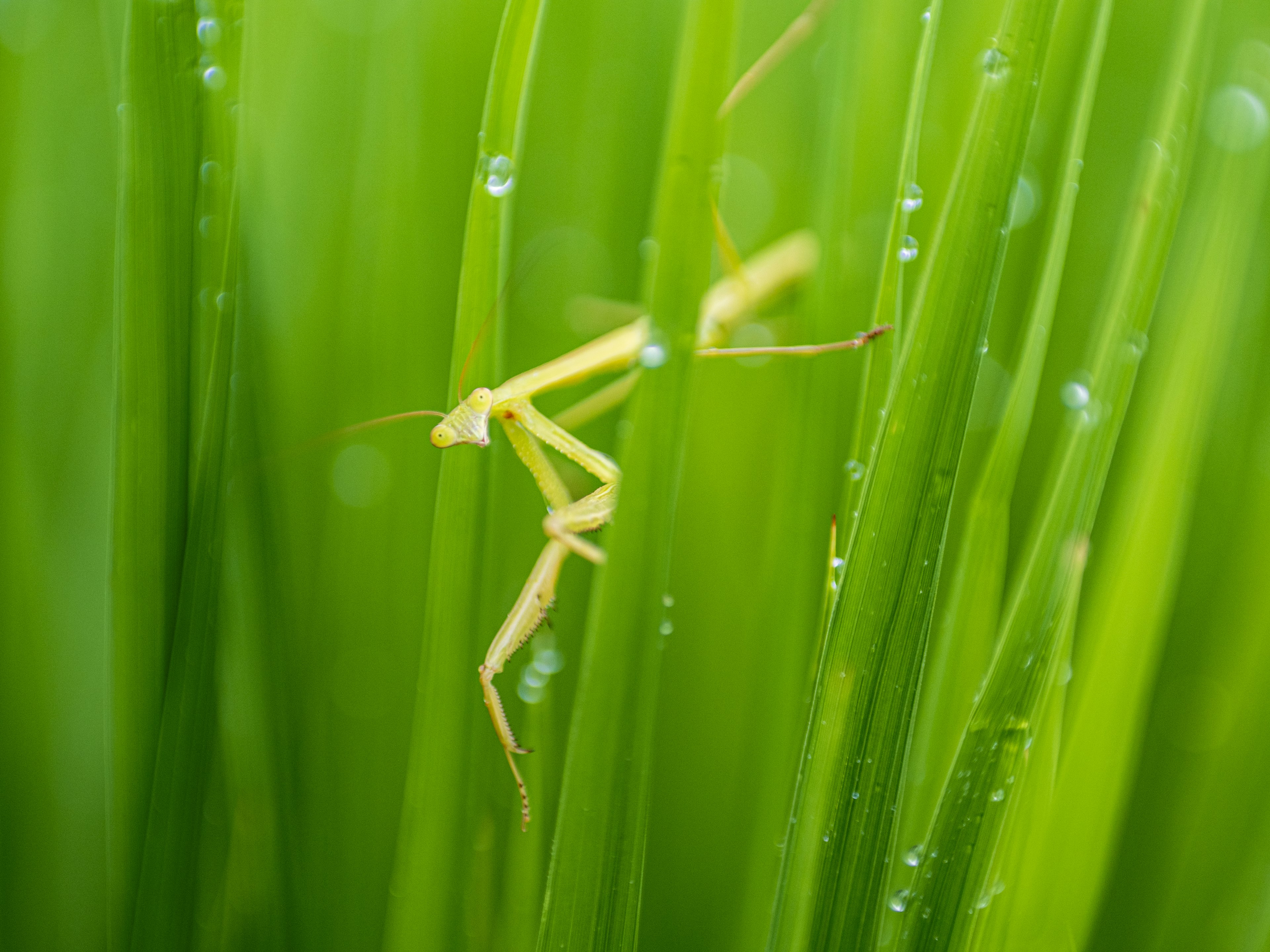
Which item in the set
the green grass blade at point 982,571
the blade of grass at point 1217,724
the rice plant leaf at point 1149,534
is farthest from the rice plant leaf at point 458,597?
the blade of grass at point 1217,724

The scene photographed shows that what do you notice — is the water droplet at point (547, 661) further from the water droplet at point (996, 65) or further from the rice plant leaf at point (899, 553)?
the water droplet at point (996, 65)

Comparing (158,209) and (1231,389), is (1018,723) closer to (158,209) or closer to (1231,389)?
(1231,389)

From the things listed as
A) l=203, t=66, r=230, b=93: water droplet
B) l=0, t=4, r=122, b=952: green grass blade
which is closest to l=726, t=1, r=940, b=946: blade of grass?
l=203, t=66, r=230, b=93: water droplet

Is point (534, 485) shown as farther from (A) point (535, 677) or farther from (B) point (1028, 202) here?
(B) point (1028, 202)

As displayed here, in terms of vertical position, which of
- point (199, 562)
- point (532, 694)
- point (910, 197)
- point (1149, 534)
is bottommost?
point (532, 694)

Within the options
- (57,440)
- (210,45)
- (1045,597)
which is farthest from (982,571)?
(57,440)

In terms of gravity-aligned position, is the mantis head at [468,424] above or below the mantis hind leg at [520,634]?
above
